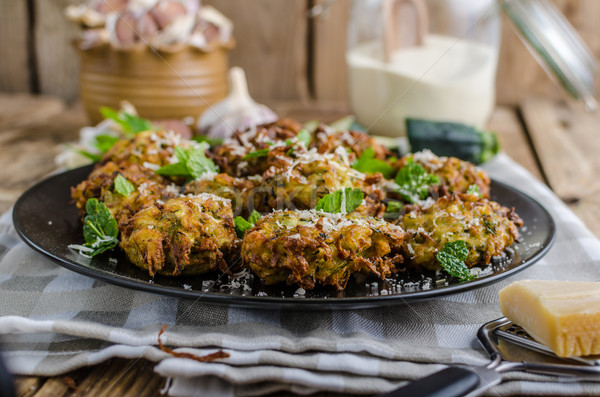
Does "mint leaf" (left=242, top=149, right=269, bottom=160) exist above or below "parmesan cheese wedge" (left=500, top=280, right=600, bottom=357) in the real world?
above

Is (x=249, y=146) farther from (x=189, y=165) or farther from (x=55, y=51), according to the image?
(x=55, y=51)

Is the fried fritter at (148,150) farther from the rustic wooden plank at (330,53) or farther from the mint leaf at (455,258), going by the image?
the rustic wooden plank at (330,53)

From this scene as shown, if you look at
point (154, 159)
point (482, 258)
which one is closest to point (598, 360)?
point (482, 258)

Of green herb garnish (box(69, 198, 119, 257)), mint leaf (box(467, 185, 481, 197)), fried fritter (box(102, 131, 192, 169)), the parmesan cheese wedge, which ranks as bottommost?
the parmesan cheese wedge

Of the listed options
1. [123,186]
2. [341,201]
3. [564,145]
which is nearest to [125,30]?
[123,186]

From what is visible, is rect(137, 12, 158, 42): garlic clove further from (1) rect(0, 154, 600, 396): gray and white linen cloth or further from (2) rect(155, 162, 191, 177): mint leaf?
(1) rect(0, 154, 600, 396): gray and white linen cloth

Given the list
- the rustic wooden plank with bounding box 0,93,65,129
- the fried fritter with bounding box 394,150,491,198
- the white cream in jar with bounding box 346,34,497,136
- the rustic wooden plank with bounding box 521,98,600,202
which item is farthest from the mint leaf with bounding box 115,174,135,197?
the rustic wooden plank with bounding box 0,93,65,129

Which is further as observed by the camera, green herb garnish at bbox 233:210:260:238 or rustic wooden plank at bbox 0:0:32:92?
rustic wooden plank at bbox 0:0:32:92
